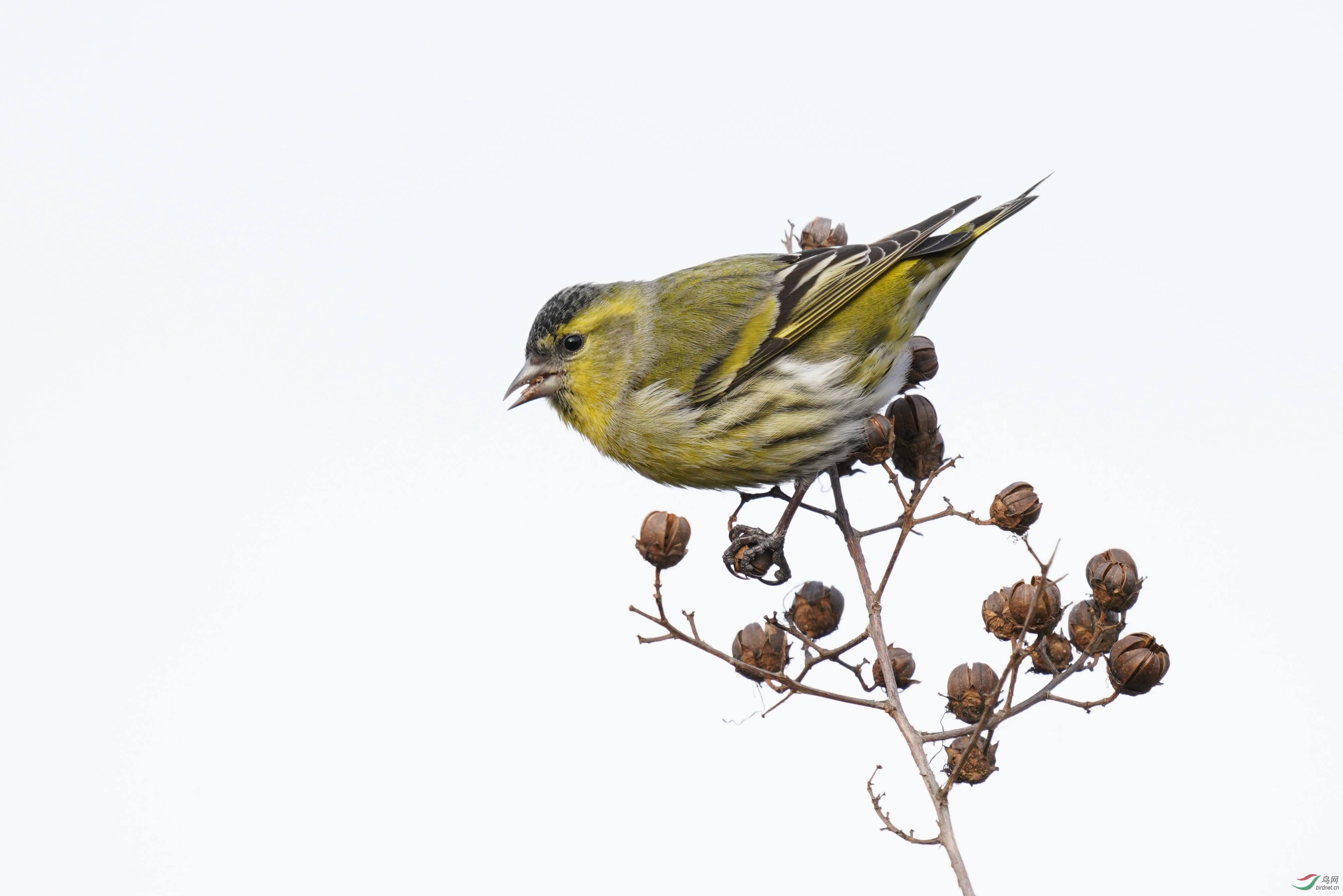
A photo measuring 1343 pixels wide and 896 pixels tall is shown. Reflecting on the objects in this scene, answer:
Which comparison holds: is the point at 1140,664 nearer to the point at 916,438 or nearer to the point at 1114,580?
the point at 1114,580

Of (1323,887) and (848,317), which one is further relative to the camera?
(848,317)

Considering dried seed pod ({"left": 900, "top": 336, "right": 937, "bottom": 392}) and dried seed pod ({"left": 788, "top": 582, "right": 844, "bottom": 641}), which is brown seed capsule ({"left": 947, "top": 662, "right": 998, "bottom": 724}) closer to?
dried seed pod ({"left": 788, "top": 582, "right": 844, "bottom": 641})

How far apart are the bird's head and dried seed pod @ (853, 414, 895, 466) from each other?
128 cm

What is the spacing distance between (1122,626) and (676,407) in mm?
1839

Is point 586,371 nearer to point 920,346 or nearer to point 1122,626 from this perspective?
point 920,346

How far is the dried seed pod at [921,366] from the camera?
4.33 metres

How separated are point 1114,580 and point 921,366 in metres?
1.30

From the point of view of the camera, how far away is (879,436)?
3684mm

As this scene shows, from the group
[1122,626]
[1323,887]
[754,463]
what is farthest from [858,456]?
[1323,887]

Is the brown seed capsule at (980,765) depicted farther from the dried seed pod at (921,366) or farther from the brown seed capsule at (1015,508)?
the dried seed pod at (921,366)

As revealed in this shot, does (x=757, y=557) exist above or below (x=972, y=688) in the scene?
above

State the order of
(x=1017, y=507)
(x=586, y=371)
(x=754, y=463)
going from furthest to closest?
(x=586, y=371) → (x=754, y=463) → (x=1017, y=507)

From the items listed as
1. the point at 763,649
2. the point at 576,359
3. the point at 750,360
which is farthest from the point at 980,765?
the point at 576,359

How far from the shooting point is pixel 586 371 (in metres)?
4.76
